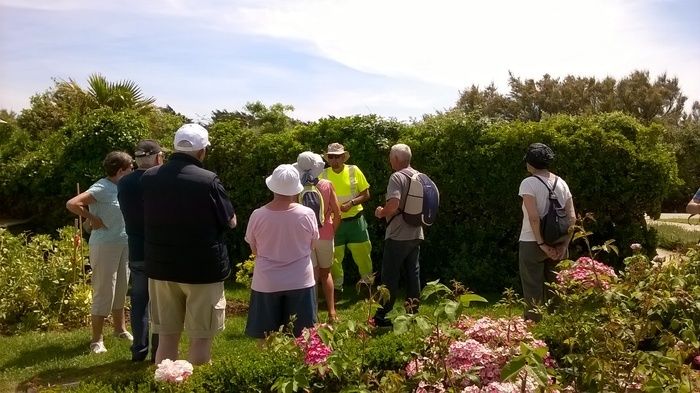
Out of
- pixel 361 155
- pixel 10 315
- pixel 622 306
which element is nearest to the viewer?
pixel 622 306

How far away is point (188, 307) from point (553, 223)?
8.70 ft

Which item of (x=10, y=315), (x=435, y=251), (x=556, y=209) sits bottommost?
(x=10, y=315)

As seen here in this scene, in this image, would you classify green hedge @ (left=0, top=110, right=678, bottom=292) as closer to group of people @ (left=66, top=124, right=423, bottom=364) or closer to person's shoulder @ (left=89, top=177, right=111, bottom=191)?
group of people @ (left=66, top=124, right=423, bottom=364)

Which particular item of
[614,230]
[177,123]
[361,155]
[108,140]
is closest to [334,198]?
[361,155]

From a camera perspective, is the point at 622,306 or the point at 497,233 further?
the point at 497,233

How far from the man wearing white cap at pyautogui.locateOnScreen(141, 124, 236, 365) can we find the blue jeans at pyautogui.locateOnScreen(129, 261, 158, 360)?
0.82 metres

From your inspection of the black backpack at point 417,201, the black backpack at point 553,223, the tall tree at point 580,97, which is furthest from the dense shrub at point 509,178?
the tall tree at point 580,97

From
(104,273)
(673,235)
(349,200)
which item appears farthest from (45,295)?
(673,235)

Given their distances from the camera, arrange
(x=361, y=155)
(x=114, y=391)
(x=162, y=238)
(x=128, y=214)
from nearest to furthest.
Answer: (x=114, y=391)
(x=162, y=238)
(x=128, y=214)
(x=361, y=155)

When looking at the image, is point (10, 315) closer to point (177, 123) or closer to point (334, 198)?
point (334, 198)

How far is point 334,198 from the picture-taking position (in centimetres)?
602

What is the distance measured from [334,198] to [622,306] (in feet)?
9.55

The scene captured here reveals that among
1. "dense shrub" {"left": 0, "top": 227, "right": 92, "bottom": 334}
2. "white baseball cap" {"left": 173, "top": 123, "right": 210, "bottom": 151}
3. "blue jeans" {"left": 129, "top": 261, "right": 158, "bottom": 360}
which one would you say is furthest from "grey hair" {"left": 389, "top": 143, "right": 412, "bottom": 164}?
"dense shrub" {"left": 0, "top": 227, "right": 92, "bottom": 334}

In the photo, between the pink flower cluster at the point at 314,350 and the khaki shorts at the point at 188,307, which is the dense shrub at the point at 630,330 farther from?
the khaki shorts at the point at 188,307
